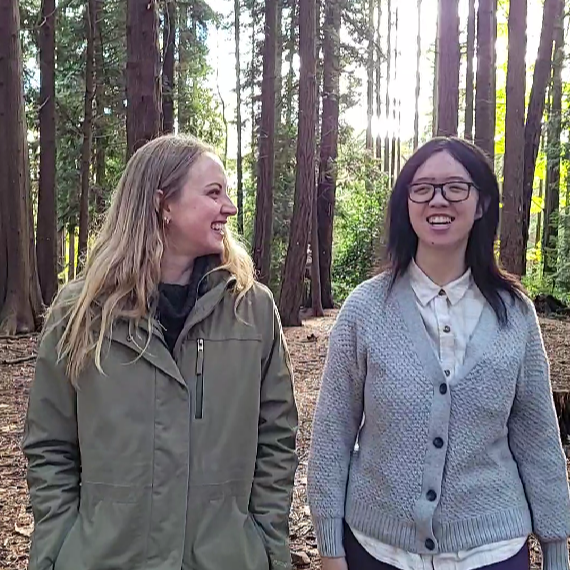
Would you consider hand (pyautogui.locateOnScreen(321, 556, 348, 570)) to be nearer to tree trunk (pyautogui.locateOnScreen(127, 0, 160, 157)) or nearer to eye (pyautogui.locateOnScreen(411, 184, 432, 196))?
eye (pyautogui.locateOnScreen(411, 184, 432, 196))

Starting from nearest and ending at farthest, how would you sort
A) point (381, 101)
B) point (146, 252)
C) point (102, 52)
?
point (146, 252)
point (102, 52)
point (381, 101)

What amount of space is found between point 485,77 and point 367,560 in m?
11.0

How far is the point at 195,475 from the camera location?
2.04m

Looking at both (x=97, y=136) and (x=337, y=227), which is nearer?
(x=97, y=136)

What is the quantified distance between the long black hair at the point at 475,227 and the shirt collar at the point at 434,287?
0.12ft

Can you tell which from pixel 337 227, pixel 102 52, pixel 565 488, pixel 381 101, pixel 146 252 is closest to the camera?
pixel 565 488

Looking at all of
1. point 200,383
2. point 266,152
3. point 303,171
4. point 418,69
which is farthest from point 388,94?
point 200,383

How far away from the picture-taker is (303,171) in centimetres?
1311

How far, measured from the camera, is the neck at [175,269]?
2.26m

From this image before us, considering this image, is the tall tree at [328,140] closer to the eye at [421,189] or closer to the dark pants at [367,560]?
the eye at [421,189]

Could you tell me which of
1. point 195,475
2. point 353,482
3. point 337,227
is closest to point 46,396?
point 195,475

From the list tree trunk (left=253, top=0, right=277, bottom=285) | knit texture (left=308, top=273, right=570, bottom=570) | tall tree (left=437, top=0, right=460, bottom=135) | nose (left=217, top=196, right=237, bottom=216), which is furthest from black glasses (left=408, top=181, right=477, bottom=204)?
tree trunk (left=253, top=0, right=277, bottom=285)

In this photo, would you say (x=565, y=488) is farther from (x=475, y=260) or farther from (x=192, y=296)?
(x=192, y=296)

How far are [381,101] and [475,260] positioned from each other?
35.2 meters
